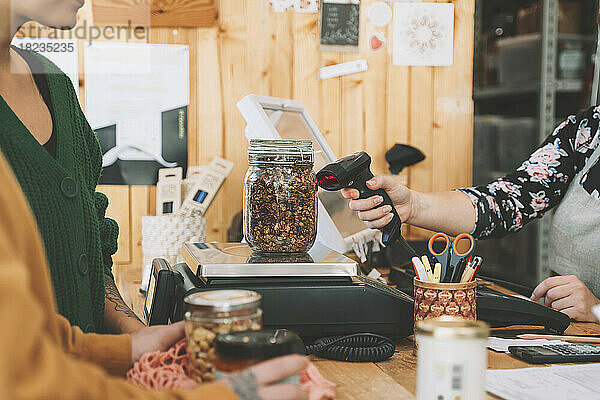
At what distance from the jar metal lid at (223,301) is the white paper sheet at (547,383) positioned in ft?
1.17

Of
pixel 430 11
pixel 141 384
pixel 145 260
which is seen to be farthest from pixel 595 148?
pixel 141 384

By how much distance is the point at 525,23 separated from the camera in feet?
11.5

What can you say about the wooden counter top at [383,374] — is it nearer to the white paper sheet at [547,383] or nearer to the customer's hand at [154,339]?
the white paper sheet at [547,383]

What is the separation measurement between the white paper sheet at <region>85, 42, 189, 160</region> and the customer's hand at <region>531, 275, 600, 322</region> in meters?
1.17

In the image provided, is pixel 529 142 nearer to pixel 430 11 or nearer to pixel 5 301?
pixel 430 11

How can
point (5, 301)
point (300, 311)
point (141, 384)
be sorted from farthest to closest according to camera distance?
point (300, 311), point (141, 384), point (5, 301)

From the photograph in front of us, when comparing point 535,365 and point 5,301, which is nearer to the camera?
point 5,301

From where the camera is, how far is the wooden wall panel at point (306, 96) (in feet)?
6.56

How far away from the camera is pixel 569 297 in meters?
1.35

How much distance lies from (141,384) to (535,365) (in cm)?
59

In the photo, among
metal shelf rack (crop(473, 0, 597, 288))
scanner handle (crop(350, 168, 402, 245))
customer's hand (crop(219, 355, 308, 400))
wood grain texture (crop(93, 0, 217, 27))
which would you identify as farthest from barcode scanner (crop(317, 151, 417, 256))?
metal shelf rack (crop(473, 0, 597, 288))

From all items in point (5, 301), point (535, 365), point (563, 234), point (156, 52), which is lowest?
point (535, 365)

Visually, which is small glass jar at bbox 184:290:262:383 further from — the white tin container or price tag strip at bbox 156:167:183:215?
price tag strip at bbox 156:167:183:215

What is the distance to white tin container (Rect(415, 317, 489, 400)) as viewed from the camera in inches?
26.4
